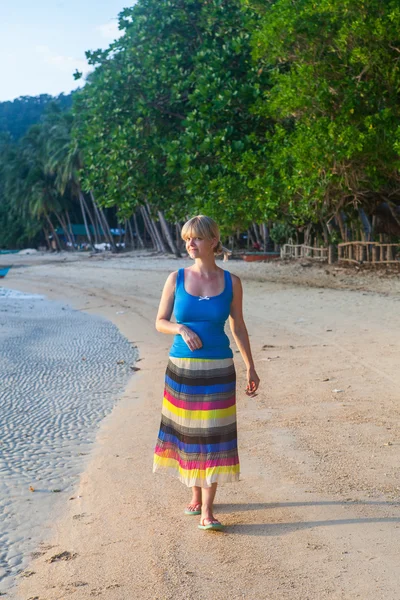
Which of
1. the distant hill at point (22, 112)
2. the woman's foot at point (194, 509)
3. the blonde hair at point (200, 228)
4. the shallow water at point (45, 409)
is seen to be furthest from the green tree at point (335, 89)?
the distant hill at point (22, 112)

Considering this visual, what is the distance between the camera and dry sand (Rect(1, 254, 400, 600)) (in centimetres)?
353

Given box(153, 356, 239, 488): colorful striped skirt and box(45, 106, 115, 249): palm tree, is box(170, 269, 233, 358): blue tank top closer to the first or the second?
box(153, 356, 239, 488): colorful striped skirt

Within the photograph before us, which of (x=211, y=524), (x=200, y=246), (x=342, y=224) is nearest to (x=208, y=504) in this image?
(x=211, y=524)

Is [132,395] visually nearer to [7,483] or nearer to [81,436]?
[81,436]

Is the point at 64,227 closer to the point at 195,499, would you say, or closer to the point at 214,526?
the point at 195,499

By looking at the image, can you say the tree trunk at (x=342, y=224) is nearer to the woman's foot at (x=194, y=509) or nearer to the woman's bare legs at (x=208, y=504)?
the woman's foot at (x=194, y=509)

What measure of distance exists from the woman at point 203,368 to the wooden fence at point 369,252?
651 inches

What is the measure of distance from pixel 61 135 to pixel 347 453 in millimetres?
53135

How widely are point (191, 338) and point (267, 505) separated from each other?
120 cm

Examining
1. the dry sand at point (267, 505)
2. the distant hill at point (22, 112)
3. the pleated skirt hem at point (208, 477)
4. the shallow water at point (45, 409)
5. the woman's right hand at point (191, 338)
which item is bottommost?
the shallow water at point (45, 409)

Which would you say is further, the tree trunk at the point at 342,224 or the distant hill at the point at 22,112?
the distant hill at the point at 22,112

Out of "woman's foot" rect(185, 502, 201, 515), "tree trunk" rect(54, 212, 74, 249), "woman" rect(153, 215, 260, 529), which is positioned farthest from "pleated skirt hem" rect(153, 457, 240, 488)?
"tree trunk" rect(54, 212, 74, 249)

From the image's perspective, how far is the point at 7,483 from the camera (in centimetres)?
539

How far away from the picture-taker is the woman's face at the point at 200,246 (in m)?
3.95
